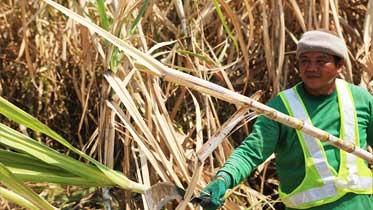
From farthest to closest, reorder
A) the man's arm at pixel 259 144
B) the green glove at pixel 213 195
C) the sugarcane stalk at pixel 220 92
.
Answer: the man's arm at pixel 259 144 < the green glove at pixel 213 195 < the sugarcane stalk at pixel 220 92

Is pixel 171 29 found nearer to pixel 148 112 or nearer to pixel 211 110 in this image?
pixel 211 110

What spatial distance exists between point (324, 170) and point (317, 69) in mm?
249

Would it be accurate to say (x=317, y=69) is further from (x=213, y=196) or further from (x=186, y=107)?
(x=186, y=107)

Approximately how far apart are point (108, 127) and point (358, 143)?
71 cm

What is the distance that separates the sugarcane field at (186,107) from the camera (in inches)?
61.8

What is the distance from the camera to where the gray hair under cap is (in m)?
1.93

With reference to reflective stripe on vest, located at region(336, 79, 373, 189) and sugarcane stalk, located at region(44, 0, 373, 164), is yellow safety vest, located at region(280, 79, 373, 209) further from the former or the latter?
sugarcane stalk, located at region(44, 0, 373, 164)

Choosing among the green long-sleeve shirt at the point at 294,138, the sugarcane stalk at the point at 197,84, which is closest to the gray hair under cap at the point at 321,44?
the green long-sleeve shirt at the point at 294,138

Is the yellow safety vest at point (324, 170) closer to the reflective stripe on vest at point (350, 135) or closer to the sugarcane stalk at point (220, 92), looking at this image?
the reflective stripe on vest at point (350, 135)

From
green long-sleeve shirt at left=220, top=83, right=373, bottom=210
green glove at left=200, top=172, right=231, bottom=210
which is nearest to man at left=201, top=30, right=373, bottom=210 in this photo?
green long-sleeve shirt at left=220, top=83, right=373, bottom=210

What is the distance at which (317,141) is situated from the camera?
1911mm

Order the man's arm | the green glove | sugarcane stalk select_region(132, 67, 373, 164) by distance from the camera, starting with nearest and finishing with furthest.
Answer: sugarcane stalk select_region(132, 67, 373, 164), the green glove, the man's arm

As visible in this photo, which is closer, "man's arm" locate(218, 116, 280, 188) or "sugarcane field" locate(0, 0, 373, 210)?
"sugarcane field" locate(0, 0, 373, 210)

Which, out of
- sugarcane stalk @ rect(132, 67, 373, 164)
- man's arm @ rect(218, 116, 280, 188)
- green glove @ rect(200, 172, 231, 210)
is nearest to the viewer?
sugarcane stalk @ rect(132, 67, 373, 164)
